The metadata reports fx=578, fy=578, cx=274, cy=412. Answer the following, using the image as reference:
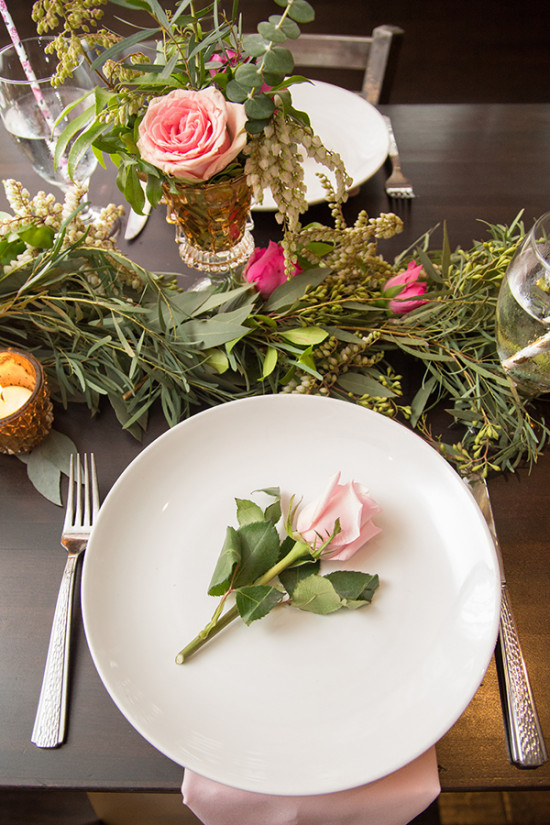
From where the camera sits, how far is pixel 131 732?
0.46m

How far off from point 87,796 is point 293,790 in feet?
1.68

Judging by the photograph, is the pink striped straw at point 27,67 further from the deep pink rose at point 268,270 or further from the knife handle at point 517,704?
the knife handle at point 517,704

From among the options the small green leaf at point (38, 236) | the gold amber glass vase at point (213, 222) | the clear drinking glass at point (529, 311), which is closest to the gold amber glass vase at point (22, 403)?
the small green leaf at point (38, 236)

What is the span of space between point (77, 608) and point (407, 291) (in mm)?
458

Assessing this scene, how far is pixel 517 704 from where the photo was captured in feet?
1.53

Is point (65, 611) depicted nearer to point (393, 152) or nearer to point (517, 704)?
point (517, 704)

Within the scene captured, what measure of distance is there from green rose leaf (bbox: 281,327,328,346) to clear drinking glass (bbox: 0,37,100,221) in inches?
13.4

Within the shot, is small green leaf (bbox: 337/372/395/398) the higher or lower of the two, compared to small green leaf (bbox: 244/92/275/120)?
lower

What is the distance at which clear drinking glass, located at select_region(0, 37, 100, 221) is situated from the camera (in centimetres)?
70

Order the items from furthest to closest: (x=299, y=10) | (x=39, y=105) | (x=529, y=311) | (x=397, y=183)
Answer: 1. (x=397, y=183)
2. (x=39, y=105)
3. (x=529, y=311)
4. (x=299, y=10)

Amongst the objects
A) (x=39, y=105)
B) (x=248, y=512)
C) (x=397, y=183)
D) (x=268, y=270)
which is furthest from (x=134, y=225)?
(x=248, y=512)

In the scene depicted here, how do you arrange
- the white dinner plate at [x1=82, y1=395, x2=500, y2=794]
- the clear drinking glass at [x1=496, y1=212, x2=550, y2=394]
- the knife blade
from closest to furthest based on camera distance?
the white dinner plate at [x1=82, y1=395, x2=500, y2=794], the clear drinking glass at [x1=496, y1=212, x2=550, y2=394], the knife blade

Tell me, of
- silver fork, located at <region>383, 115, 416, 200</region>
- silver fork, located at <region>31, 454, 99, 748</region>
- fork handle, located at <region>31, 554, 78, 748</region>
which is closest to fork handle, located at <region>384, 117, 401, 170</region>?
silver fork, located at <region>383, 115, 416, 200</region>

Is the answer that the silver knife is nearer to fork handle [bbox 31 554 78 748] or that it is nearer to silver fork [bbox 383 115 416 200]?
fork handle [bbox 31 554 78 748]
